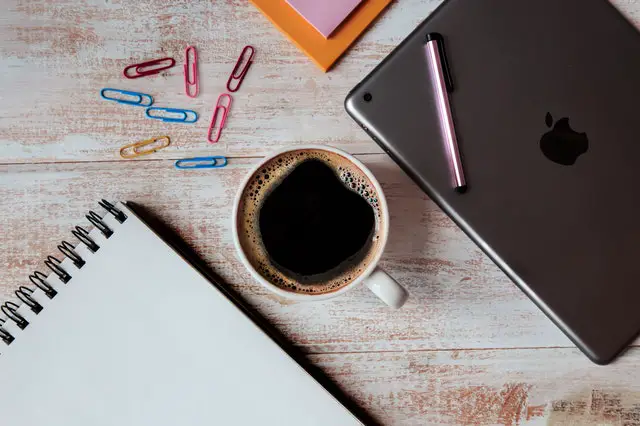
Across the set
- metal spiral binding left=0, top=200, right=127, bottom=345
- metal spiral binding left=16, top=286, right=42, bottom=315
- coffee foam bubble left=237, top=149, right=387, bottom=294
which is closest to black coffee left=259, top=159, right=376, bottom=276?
coffee foam bubble left=237, top=149, right=387, bottom=294

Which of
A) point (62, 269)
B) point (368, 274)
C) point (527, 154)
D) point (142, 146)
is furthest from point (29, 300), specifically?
point (527, 154)

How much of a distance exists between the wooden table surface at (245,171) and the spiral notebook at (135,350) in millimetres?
46

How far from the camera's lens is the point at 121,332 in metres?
0.83

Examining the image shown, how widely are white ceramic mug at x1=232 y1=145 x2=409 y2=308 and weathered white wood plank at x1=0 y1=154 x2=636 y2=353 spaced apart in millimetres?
99

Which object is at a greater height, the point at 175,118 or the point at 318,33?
the point at 318,33

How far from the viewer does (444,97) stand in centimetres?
77

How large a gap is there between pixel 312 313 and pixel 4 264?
1.56 ft

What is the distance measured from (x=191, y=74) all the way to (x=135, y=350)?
420 mm

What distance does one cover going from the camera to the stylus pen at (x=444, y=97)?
2.53 ft

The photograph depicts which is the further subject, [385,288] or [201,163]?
[201,163]

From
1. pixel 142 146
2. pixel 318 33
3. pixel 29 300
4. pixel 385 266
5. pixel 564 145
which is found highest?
pixel 564 145

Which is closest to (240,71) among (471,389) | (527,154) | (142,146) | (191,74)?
(191,74)

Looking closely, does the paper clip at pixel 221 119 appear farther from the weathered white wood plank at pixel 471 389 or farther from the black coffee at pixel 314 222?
the weathered white wood plank at pixel 471 389

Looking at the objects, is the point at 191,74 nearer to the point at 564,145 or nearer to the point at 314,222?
the point at 314,222
